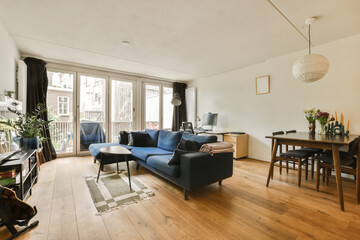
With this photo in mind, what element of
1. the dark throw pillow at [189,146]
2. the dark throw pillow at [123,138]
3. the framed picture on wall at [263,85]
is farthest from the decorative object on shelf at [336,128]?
the dark throw pillow at [123,138]

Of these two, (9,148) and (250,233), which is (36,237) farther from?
(250,233)

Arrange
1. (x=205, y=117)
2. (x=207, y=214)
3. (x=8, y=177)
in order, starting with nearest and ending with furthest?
1. (x=8, y=177)
2. (x=207, y=214)
3. (x=205, y=117)

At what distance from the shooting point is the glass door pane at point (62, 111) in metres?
4.39

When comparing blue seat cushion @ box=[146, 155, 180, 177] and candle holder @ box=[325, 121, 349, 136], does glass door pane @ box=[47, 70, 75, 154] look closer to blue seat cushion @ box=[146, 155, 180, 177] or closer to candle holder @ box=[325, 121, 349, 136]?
blue seat cushion @ box=[146, 155, 180, 177]

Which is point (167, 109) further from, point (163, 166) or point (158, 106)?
point (163, 166)

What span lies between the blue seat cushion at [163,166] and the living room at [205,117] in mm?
20

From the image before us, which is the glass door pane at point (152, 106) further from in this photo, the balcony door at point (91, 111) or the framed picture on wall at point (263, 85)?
the framed picture on wall at point (263, 85)

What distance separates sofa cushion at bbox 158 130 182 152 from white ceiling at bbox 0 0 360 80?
182cm

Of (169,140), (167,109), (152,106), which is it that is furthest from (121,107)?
(169,140)

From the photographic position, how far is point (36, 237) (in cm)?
150

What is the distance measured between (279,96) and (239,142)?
1467 mm

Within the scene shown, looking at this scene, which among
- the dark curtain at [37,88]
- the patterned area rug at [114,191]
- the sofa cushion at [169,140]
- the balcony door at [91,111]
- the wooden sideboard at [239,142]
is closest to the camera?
the patterned area rug at [114,191]

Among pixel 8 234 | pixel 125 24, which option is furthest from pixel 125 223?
pixel 125 24

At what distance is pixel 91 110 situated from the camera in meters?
4.84
